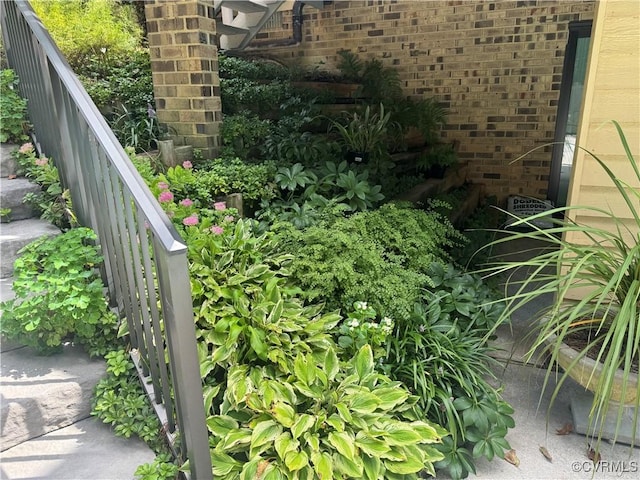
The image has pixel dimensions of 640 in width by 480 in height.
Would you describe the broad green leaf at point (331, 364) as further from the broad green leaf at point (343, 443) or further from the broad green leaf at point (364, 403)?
the broad green leaf at point (343, 443)

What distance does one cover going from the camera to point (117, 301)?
1.76 metres

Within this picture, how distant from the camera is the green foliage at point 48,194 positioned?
2043mm

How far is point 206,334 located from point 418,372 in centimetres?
93

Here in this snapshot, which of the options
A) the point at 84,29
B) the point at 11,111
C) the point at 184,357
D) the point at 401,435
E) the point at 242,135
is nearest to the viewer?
the point at 184,357

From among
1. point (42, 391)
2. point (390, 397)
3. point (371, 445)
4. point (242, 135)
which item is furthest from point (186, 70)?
point (371, 445)

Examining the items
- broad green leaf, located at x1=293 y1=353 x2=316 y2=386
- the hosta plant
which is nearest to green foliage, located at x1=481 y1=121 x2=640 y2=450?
the hosta plant

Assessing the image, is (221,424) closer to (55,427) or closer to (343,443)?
(343,443)

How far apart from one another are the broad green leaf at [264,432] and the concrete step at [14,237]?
1.21 metres

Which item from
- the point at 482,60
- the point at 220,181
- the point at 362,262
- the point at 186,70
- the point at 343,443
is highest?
the point at 482,60

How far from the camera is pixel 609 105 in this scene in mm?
2039

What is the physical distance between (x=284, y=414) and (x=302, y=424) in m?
0.07

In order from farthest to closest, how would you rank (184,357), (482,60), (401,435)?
(482,60), (401,435), (184,357)

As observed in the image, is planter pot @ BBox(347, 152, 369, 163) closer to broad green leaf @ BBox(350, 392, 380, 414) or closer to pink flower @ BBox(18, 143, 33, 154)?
pink flower @ BBox(18, 143, 33, 154)

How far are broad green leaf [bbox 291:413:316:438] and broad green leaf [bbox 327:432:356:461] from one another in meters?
A: 0.08
